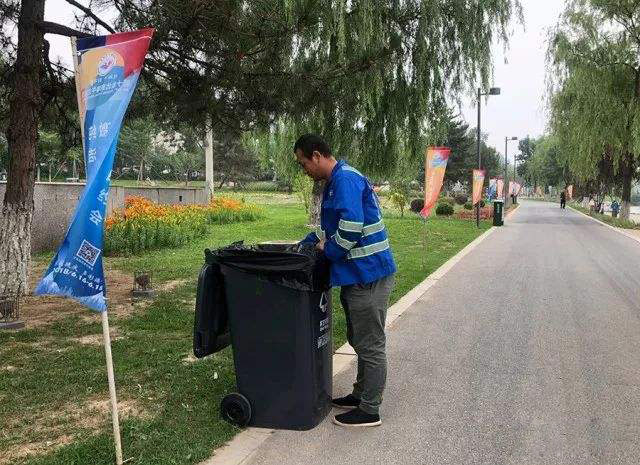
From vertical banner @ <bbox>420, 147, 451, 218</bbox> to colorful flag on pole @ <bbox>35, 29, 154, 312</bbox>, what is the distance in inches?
412

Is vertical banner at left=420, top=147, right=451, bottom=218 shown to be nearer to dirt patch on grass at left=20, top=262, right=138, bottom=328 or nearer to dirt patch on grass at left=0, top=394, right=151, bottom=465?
dirt patch on grass at left=20, top=262, right=138, bottom=328

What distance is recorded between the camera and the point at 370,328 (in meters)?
Result: 3.79

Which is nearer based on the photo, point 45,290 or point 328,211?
point 45,290

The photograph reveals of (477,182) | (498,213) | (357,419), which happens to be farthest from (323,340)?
(498,213)

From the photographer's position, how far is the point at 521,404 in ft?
14.3

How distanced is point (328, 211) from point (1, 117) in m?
5.80

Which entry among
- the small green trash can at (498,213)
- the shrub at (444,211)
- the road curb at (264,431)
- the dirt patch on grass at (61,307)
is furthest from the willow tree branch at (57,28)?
the shrub at (444,211)

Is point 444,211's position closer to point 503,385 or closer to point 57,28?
point 57,28

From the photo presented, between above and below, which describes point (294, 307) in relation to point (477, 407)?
above

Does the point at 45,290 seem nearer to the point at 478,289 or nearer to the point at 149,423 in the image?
the point at 149,423

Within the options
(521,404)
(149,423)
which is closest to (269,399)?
(149,423)

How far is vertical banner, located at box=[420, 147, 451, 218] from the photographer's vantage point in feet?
44.0

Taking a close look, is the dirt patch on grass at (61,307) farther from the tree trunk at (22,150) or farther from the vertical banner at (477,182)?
the vertical banner at (477,182)

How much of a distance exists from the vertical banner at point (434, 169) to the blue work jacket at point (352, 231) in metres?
9.63
